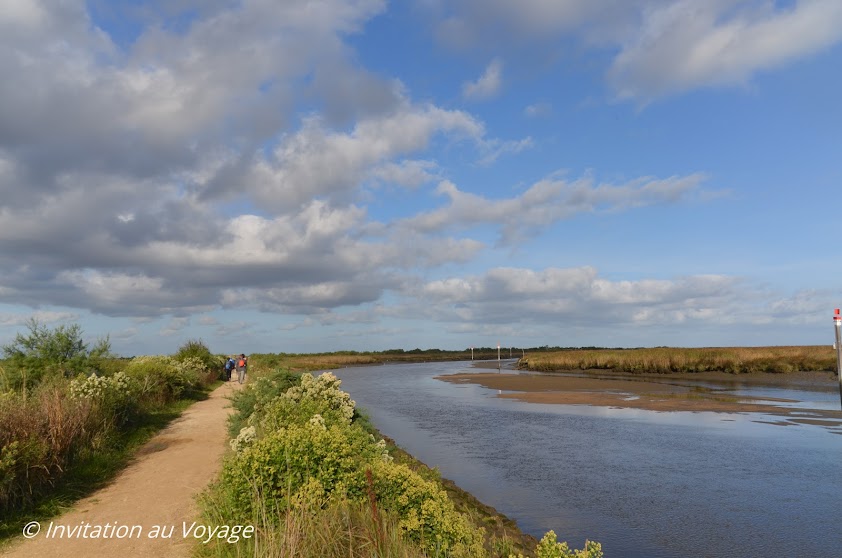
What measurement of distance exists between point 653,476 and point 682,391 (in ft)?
71.0

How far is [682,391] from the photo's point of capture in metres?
32.1

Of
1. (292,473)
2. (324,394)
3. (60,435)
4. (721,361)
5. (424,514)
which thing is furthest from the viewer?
(721,361)

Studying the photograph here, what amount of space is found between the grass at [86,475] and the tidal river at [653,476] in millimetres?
7095

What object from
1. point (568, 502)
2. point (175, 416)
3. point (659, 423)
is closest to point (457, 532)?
point (568, 502)

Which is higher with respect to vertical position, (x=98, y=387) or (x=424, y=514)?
(x=98, y=387)

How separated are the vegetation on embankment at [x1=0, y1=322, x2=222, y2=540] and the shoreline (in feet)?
64.6

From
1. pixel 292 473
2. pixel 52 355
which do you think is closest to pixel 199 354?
pixel 52 355

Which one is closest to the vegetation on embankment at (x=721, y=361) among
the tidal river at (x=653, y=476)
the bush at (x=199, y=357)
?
the tidal river at (x=653, y=476)

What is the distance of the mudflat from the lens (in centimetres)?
2398

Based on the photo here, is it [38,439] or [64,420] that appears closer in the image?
[38,439]

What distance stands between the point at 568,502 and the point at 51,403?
10107mm

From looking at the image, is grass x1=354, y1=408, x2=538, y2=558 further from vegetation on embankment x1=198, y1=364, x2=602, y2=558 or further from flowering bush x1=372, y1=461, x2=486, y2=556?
flowering bush x1=372, y1=461, x2=486, y2=556

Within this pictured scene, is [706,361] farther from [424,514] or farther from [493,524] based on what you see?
[424,514]

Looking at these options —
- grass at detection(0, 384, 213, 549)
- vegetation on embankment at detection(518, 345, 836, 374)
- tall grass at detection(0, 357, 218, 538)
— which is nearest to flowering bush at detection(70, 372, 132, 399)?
tall grass at detection(0, 357, 218, 538)
